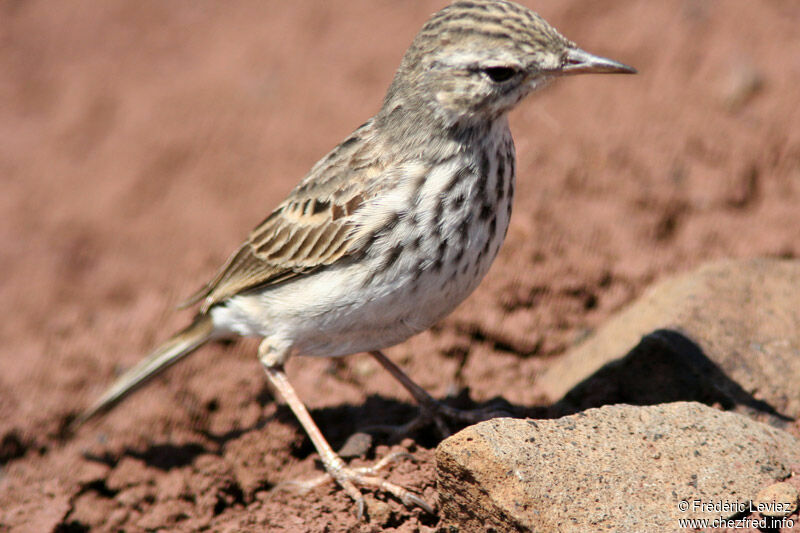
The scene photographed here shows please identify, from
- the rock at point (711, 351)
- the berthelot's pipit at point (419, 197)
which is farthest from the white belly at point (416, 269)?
the rock at point (711, 351)

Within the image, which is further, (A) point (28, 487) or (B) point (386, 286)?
(A) point (28, 487)

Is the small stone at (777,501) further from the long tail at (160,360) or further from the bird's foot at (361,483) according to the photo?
the long tail at (160,360)

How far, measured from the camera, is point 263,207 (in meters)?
7.90

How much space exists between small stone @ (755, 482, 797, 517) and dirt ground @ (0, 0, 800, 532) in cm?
153

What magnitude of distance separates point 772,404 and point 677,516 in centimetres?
138

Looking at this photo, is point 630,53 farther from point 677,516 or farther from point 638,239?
point 677,516

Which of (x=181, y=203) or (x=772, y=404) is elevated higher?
(x=181, y=203)

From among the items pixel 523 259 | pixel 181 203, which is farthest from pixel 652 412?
pixel 181 203

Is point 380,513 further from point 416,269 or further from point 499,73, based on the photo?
point 499,73

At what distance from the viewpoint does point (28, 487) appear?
508 centimetres

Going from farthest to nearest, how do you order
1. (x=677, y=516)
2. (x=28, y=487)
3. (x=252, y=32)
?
(x=252, y=32) < (x=28, y=487) < (x=677, y=516)

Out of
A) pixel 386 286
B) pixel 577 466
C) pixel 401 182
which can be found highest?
pixel 401 182

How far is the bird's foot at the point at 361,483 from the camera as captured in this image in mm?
4008

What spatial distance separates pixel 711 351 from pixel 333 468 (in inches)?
87.5
